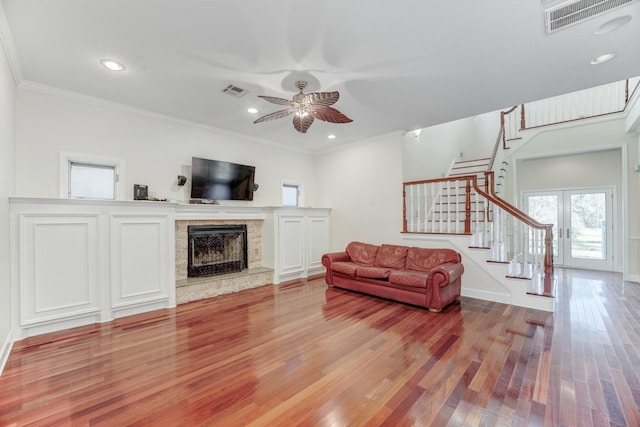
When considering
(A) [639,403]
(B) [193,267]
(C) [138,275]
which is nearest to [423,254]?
(A) [639,403]

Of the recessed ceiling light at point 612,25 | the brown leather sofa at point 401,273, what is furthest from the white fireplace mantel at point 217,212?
the recessed ceiling light at point 612,25

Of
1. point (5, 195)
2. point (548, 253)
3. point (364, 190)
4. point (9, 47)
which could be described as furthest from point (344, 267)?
point (9, 47)

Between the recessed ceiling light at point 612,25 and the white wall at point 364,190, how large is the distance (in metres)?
3.09

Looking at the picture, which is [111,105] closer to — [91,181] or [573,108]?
[91,181]

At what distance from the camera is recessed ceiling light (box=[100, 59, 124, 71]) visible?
297cm

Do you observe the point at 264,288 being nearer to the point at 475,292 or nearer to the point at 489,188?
the point at 475,292

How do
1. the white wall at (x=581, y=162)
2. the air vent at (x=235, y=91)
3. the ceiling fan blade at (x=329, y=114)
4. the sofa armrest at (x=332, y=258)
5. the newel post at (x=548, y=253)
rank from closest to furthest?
the ceiling fan blade at (x=329, y=114) < the air vent at (x=235, y=91) < the newel post at (x=548, y=253) < the sofa armrest at (x=332, y=258) < the white wall at (x=581, y=162)

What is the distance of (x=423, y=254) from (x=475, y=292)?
0.99 metres

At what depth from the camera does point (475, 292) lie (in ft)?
14.9

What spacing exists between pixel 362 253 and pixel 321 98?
329cm

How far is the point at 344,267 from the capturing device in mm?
4922

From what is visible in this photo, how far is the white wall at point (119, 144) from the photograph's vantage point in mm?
3467

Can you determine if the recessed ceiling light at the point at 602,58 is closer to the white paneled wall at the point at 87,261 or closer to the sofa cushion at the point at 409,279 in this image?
the sofa cushion at the point at 409,279

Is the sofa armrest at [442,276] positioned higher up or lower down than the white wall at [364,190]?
lower down
